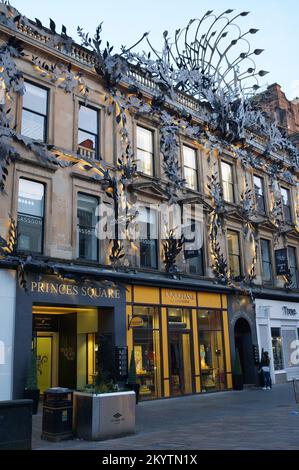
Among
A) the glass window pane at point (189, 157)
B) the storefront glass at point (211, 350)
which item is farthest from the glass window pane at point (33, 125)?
the storefront glass at point (211, 350)

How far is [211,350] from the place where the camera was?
20812 mm

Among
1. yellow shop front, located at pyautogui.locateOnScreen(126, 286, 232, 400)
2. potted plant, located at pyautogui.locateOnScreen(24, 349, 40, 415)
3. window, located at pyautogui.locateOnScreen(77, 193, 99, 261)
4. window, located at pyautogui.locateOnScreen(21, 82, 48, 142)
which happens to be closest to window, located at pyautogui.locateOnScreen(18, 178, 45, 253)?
window, located at pyautogui.locateOnScreen(77, 193, 99, 261)

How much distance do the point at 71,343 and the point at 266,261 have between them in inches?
490

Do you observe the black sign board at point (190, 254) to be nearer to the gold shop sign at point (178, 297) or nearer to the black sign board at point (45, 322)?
the gold shop sign at point (178, 297)

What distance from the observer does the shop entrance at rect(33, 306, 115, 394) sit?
669 inches

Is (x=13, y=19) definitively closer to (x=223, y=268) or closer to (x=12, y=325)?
(x=12, y=325)

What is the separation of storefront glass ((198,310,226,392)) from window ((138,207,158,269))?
3.56 metres

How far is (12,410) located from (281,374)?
62.7 ft

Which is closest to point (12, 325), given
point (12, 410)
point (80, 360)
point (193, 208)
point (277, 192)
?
point (80, 360)

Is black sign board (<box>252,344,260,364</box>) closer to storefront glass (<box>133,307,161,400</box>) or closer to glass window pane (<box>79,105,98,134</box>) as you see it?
storefront glass (<box>133,307,161,400</box>)

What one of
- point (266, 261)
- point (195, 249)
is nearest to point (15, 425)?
point (195, 249)

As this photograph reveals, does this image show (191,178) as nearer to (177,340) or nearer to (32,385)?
(177,340)

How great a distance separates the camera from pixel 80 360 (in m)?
17.9

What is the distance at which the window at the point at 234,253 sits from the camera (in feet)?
75.8
